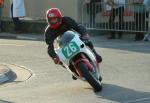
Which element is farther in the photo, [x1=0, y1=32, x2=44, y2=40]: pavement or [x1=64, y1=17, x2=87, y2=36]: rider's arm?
[x1=0, y1=32, x2=44, y2=40]: pavement

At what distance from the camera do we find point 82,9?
68.9 ft

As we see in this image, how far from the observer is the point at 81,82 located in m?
11.2

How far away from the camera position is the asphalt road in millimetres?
9669

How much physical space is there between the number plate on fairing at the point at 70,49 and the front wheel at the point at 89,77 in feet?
0.82

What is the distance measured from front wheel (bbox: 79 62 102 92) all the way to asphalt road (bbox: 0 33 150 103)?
13 cm

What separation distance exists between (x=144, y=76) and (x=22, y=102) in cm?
310

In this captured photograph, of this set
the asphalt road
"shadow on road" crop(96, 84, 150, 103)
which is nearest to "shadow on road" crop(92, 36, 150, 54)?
the asphalt road

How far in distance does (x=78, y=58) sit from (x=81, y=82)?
118 centimetres

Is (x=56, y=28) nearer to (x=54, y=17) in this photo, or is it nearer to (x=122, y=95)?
(x=54, y=17)

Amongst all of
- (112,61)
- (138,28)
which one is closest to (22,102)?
(112,61)

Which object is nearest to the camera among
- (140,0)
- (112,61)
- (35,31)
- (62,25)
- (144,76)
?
(62,25)

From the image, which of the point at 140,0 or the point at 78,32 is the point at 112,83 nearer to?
the point at 78,32

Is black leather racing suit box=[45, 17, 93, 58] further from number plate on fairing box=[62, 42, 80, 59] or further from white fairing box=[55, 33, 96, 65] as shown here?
number plate on fairing box=[62, 42, 80, 59]

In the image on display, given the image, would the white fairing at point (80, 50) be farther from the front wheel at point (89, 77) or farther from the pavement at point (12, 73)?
the pavement at point (12, 73)
